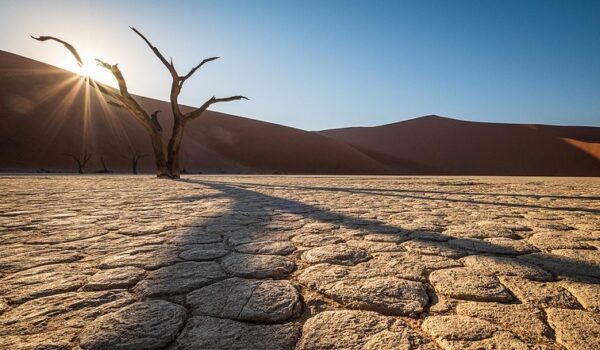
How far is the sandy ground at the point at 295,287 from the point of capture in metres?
0.90

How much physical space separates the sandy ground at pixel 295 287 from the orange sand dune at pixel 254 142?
75.1ft

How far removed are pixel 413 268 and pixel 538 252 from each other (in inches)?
35.2

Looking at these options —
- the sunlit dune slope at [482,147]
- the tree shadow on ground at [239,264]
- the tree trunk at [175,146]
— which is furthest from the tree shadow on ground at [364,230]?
the sunlit dune slope at [482,147]

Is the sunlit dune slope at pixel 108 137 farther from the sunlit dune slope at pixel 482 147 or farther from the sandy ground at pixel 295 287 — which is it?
the sandy ground at pixel 295 287

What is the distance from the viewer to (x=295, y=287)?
125cm

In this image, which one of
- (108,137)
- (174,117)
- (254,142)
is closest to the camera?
(174,117)

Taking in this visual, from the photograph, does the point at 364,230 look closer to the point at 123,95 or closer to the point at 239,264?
the point at 239,264

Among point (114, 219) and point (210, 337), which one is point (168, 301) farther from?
point (114, 219)

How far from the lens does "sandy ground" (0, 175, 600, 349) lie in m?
0.90

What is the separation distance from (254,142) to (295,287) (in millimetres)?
34960

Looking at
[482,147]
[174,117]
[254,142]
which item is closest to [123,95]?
[174,117]

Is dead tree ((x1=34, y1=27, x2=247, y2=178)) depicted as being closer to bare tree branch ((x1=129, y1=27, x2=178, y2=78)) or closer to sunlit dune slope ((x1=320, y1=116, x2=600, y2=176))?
bare tree branch ((x1=129, y1=27, x2=178, y2=78))

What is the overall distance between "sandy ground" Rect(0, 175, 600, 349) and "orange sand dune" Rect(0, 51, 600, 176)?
75.1 ft

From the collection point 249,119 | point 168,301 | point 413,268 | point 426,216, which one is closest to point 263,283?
point 168,301
